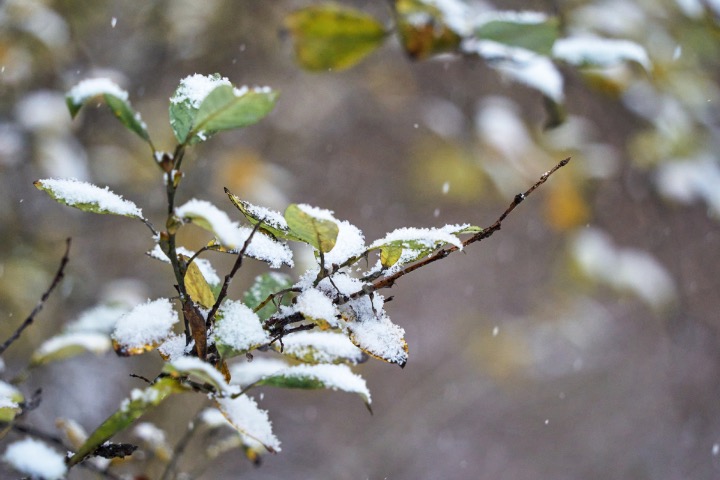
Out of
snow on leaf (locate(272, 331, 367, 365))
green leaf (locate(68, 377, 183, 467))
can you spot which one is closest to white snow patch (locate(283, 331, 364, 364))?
snow on leaf (locate(272, 331, 367, 365))

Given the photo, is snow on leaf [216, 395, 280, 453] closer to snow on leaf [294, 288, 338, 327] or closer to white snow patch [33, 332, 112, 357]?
snow on leaf [294, 288, 338, 327]

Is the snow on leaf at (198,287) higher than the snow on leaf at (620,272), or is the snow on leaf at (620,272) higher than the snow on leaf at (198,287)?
the snow on leaf at (198,287)

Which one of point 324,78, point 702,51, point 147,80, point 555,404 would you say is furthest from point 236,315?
point 555,404

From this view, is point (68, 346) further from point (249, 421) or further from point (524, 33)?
point (524, 33)

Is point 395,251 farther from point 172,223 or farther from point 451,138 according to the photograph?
point 451,138

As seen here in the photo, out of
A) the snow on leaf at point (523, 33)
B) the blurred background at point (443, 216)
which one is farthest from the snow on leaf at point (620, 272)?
the snow on leaf at point (523, 33)

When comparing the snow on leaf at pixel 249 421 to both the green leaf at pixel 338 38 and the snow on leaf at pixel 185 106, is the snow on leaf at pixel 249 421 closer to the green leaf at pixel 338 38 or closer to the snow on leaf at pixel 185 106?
the snow on leaf at pixel 185 106

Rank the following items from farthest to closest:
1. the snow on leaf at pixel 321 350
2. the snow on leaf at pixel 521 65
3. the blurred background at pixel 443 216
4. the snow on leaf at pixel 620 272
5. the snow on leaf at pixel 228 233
Answer: the snow on leaf at pixel 620 272 < the blurred background at pixel 443 216 < the snow on leaf at pixel 521 65 < the snow on leaf at pixel 321 350 < the snow on leaf at pixel 228 233
